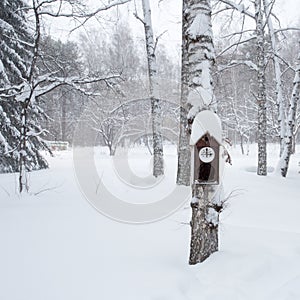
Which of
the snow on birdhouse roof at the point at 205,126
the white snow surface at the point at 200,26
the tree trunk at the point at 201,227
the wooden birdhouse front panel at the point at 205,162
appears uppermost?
the white snow surface at the point at 200,26

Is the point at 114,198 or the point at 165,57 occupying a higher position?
the point at 165,57

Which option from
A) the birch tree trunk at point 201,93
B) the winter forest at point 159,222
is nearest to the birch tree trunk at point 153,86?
the winter forest at point 159,222

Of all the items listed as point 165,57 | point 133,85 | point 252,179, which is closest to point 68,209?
point 252,179

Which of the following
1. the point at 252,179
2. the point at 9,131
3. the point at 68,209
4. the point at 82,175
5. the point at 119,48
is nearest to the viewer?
the point at 68,209

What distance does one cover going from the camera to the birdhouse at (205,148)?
2.26m

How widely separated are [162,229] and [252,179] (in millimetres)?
3796

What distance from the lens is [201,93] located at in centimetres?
233

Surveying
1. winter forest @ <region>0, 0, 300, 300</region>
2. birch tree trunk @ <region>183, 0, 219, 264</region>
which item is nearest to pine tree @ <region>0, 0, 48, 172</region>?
winter forest @ <region>0, 0, 300, 300</region>

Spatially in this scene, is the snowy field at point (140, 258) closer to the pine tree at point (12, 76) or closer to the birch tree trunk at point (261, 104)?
the birch tree trunk at point (261, 104)

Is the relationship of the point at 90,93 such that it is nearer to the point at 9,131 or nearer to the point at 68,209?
the point at 68,209

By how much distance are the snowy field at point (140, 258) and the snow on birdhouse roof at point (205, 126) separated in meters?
0.95

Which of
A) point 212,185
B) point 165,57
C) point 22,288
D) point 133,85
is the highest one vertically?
point 165,57

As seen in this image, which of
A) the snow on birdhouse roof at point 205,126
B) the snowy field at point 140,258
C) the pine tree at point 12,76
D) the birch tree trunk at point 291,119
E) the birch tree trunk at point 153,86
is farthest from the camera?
the pine tree at point 12,76

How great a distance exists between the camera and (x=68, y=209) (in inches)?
149
